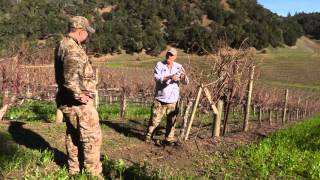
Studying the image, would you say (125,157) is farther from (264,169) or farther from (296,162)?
(296,162)

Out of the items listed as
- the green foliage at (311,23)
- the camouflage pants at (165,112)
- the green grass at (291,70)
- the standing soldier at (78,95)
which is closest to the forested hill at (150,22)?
the green grass at (291,70)

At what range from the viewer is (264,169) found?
8391mm

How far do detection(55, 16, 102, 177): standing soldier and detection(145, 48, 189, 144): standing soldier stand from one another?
8.70 feet

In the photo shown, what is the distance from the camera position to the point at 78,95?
6.70 meters

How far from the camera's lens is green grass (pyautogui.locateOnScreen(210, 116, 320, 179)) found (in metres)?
8.43

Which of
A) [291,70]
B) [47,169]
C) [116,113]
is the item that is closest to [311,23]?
[291,70]

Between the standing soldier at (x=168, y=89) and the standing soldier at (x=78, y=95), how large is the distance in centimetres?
265

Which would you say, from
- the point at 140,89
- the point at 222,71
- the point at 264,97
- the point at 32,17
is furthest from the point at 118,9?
the point at 222,71

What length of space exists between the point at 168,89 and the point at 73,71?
326 centimetres

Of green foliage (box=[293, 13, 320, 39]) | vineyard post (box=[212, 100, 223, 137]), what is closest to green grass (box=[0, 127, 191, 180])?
vineyard post (box=[212, 100, 223, 137])

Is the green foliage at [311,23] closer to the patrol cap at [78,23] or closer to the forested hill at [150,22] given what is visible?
the forested hill at [150,22]

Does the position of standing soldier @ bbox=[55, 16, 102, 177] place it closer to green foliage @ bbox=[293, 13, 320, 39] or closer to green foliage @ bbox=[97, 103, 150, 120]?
green foliage @ bbox=[97, 103, 150, 120]

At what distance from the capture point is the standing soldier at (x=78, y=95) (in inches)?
262

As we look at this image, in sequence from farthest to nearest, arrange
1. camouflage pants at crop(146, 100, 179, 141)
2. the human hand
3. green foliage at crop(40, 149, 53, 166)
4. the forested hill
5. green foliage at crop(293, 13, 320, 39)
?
green foliage at crop(293, 13, 320, 39) < the forested hill < camouflage pants at crop(146, 100, 179, 141) < the human hand < green foliage at crop(40, 149, 53, 166)
